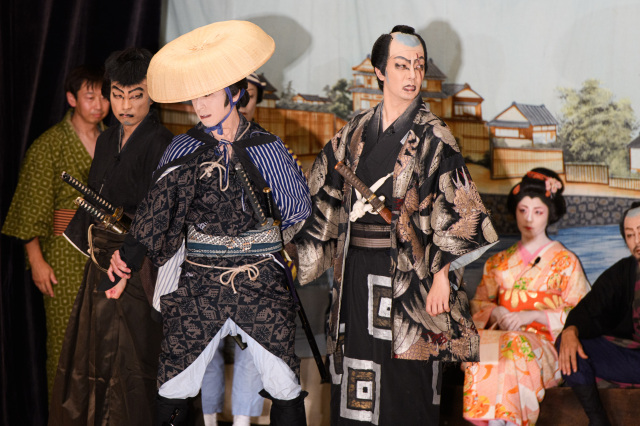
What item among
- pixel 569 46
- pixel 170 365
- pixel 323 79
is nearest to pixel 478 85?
pixel 569 46

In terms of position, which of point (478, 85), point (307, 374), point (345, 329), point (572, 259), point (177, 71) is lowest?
point (307, 374)

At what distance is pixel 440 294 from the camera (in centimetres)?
323

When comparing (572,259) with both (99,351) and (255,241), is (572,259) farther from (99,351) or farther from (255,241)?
(99,351)

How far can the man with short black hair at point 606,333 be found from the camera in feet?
12.3

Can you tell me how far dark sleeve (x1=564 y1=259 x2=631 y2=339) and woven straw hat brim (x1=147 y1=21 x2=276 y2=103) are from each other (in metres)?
2.08

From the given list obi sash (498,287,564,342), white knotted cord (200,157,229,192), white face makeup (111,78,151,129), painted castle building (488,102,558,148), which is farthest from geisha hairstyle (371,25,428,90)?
obi sash (498,287,564,342)

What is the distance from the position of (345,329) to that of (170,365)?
82 cm

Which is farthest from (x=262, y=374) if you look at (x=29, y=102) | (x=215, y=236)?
(x=29, y=102)

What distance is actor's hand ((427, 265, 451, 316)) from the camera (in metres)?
3.23

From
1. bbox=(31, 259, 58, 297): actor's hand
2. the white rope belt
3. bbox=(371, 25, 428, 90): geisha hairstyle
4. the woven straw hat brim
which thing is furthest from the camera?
bbox=(31, 259, 58, 297): actor's hand

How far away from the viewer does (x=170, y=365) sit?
309 centimetres

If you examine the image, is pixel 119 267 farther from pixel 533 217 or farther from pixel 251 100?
pixel 533 217

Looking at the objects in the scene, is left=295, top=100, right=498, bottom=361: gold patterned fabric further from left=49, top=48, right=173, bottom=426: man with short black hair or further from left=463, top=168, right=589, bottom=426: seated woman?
left=49, top=48, right=173, bottom=426: man with short black hair

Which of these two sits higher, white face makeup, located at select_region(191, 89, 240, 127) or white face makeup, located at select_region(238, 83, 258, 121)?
white face makeup, located at select_region(238, 83, 258, 121)
